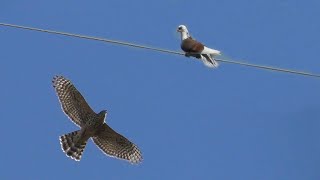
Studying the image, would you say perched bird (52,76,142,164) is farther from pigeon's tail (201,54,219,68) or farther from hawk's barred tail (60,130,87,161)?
pigeon's tail (201,54,219,68)

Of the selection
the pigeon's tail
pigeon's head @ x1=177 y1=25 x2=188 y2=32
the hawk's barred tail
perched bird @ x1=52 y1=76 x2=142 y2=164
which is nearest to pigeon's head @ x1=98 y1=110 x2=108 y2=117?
perched bird @ x1=52 y1=76 x2=142 y2=164

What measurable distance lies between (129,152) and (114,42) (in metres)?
2.77

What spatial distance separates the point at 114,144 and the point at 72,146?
1.64 feet

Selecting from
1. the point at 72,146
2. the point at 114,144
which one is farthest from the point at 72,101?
the point at 114,144

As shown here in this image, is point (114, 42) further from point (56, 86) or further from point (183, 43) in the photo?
point (56, 86)

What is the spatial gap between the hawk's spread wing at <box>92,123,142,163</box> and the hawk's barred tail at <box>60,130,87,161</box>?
0.91 ft

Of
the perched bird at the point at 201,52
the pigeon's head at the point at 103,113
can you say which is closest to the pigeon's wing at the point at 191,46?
the perched bird at the point at 201,52

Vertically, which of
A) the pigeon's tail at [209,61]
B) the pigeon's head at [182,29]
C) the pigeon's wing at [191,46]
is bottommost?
the pigeon's tail at [209,61]

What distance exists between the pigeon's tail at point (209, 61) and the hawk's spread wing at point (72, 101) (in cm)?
216

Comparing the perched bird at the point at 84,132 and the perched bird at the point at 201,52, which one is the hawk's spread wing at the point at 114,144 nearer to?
the perched bird at the point at 84,132

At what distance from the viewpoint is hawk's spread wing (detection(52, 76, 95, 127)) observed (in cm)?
852

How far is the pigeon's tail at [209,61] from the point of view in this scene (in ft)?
21.5

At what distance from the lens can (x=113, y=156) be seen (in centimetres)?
866

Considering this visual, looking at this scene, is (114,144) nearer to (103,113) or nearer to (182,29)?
(103,113)
